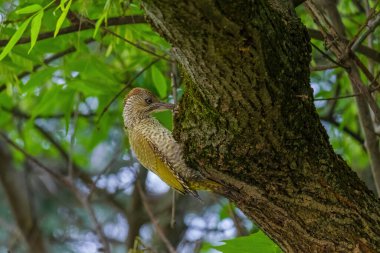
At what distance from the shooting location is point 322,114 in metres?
4.83

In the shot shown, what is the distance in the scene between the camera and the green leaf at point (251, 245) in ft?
8.29

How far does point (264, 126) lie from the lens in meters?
2.07

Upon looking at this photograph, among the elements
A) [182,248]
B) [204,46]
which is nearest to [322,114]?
[182,248]

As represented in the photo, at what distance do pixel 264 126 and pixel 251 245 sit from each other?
0.69 metres

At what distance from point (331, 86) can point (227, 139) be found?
9.76 feet

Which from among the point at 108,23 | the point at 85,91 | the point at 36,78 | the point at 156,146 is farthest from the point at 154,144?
the point at 85,91

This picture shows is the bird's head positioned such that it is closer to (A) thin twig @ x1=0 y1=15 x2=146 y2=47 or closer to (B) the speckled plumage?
(B) the speckled plumage

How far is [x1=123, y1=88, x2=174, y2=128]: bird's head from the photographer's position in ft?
9.45

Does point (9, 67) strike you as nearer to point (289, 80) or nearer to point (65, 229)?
point (289, 80)

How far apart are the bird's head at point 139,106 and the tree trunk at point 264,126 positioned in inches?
23.2

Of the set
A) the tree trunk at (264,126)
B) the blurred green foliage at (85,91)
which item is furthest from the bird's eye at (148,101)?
the tree trunk at (264,126)

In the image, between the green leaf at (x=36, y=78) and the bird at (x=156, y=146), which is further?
the green leaf at (x=36, y=78)

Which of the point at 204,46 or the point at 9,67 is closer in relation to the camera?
the point at 204,46

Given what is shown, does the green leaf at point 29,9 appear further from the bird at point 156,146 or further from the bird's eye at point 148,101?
the bird's eye at point 148,101
